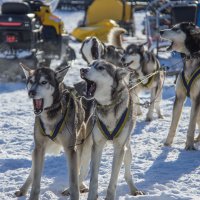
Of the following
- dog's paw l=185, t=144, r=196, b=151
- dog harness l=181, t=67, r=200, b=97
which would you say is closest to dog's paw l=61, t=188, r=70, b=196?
dog's paw l=185, t=144, r=196, b=151

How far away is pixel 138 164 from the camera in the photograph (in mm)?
4551

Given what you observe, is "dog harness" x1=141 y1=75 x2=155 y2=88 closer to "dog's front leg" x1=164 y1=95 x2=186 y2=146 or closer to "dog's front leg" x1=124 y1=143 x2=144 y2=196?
"dog's front leg" x1=164 y1=95 x2=186 y2=146

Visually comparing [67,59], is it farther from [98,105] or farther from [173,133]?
[98,105]

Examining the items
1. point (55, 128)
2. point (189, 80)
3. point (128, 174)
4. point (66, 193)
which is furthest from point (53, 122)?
point (189, 80)

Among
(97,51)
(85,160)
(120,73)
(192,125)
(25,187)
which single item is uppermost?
(120,73)

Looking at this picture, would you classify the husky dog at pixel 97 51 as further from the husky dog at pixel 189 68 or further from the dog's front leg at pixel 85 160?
the dog's front leg at pixel 85 160

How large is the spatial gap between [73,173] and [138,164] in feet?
4.00

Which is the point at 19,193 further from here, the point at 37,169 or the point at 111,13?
the point at 111,13

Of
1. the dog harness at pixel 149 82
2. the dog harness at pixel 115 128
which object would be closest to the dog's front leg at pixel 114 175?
the dog harness at pixel 115 128

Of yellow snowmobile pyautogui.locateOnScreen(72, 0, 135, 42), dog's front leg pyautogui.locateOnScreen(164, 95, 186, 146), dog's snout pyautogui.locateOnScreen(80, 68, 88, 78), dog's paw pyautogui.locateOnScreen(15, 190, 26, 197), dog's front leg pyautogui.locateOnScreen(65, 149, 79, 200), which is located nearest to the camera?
dog's snout pyautogui.locateOnScreen(80, 68, 88, 78)

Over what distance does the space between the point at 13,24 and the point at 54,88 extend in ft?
19.6

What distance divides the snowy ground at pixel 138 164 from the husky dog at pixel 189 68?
Result: 13.4 inches

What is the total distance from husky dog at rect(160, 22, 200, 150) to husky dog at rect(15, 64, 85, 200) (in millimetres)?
1839

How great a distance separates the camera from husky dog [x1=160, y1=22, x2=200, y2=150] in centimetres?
505
